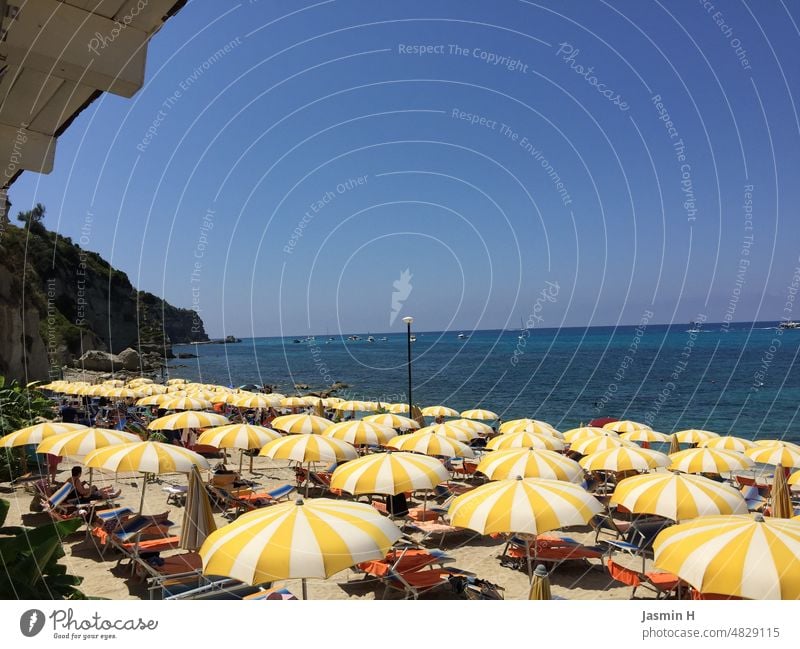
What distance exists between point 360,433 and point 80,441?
6.12m

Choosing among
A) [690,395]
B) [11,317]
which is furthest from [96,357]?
[690,395]

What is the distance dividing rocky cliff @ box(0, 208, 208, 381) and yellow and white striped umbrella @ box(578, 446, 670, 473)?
9.83m

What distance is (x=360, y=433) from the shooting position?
44.1 feet

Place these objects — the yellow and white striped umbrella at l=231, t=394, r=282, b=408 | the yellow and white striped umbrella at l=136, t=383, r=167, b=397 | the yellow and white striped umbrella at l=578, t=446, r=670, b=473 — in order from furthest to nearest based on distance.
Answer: the yellow and white striped umbrella at l=136, t=383, r=167, b=397, the yellow and white striped umbrella at l=231, t=394, r=282, b=408, the yellow and white striped umbrella at l=578, t=446, r=670, b=473

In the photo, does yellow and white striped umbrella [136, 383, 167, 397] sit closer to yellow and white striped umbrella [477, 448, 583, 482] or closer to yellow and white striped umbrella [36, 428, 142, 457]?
yellow and white striped umbrella [36, 428, 142, 457]

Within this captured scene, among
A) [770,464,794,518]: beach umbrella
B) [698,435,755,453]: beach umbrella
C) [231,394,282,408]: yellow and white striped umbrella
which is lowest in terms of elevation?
[770,464,794,518]: beach umbrella

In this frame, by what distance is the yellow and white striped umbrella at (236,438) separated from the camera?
39.5ft

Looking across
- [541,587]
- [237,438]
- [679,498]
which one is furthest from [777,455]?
[237,438]

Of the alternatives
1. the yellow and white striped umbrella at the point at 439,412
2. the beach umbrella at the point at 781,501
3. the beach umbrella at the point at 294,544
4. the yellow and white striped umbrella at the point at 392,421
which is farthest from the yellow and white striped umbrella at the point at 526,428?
the beach umbrella at the point at 294,544

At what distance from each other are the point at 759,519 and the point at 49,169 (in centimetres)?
1099

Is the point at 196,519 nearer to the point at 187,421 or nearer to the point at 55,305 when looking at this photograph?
the point at 187,421

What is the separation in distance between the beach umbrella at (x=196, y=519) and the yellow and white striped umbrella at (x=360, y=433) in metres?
5.22

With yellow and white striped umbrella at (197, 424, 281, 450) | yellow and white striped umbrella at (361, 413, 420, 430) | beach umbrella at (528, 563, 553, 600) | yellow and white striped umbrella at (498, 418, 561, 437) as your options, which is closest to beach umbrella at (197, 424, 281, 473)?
yellow and white striped umbrella at (197, 424, 281, 450)

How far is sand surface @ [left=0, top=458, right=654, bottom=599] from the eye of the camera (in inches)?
300
